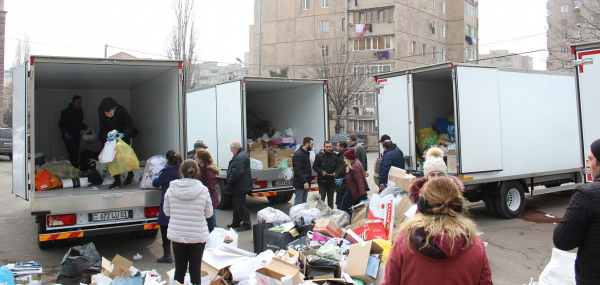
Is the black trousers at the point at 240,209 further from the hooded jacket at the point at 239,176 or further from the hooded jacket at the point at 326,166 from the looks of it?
the hooded jacket at the point at 326,166

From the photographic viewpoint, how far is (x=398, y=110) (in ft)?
30.3

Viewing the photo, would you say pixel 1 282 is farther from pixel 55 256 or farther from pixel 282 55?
pixel 282 55

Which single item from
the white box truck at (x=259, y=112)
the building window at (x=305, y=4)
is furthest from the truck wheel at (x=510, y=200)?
the building window at (x=305, y=4)

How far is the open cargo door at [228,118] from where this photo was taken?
942 centimetres

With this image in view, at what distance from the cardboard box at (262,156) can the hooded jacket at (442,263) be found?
786cm

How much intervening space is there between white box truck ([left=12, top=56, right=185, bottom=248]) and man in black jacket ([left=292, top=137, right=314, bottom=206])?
249 centimetres

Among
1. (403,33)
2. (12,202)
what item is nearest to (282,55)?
(403,33)

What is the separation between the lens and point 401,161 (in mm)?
8477

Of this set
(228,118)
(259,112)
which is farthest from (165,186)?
(259,112)

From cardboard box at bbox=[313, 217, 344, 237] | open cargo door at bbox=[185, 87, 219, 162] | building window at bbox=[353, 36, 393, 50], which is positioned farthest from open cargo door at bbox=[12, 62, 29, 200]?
building window at bbox=[353, 36, 393, 50]

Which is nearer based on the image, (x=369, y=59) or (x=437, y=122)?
(x=437, y=122)

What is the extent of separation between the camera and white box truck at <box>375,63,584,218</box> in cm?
820

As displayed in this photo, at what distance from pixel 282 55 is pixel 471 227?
48.1 metres

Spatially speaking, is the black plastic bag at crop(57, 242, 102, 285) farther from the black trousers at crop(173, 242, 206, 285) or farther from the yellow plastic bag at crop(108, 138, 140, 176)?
the yellow plastic bag at crop(108, 138, 140, 176)
